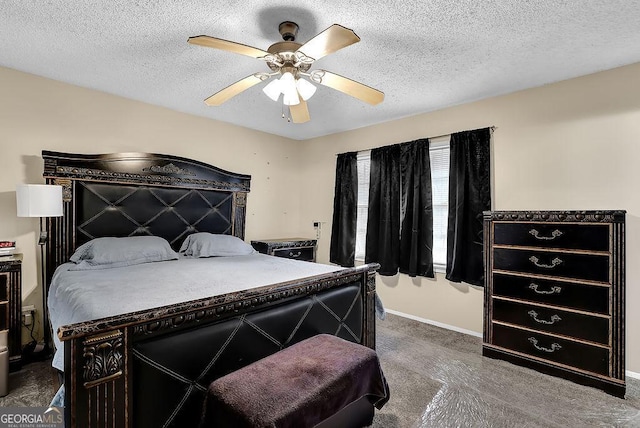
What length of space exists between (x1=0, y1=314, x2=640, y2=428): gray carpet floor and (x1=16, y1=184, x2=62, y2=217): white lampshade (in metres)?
1.29

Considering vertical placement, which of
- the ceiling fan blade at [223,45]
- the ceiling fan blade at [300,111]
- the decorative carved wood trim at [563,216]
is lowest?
the decorative carved wood trim at [563,216]

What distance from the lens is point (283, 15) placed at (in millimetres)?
1992

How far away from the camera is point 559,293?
2.57m

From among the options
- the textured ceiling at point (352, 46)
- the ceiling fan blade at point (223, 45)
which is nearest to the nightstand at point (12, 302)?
the textured ceiling at point (352, 46)

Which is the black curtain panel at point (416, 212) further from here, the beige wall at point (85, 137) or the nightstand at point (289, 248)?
the beige wall at point (85, 137)

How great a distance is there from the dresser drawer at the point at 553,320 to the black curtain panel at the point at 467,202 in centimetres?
54

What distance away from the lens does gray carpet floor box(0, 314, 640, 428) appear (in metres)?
2.04

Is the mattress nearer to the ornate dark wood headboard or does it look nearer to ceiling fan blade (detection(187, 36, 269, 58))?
the ornate dark wood headboard

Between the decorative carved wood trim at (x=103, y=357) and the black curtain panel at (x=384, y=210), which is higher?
the black curtain panel at (x=384, y=210)

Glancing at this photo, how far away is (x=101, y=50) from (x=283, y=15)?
155cm

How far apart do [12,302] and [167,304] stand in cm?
183

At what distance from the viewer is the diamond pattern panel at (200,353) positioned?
54.7 inches

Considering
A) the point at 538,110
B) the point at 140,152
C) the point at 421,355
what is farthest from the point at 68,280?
the point at 538,110

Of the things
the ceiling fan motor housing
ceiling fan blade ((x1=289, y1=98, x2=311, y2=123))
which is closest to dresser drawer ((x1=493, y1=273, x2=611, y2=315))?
ceiling fan blade ((x1=289, y1=98, x2=311, y2=123))
